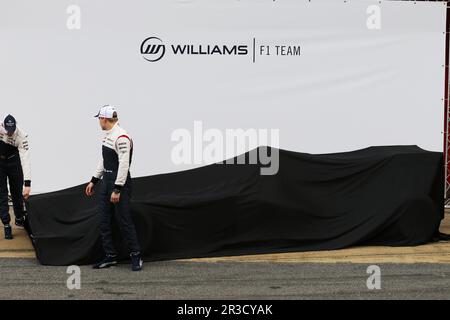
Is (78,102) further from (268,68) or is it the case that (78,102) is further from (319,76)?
(319,76)

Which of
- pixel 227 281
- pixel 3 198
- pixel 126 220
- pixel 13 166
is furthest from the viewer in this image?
pixel 13 166

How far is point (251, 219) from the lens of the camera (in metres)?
6.94

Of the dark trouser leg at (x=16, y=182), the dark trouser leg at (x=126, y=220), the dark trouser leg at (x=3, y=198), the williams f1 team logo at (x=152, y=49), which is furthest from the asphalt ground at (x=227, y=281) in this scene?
the williams f1 team logo at (x=152, y=49)

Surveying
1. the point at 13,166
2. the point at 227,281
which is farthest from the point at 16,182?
the point at 227,281

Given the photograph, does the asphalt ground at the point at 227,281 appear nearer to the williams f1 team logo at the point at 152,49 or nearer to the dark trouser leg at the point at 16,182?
the dark trouser leg at the point at 16,182

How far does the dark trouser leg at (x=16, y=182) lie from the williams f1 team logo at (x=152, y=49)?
2.33 m

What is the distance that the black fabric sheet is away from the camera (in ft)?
21.6

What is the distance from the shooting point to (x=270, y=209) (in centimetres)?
696

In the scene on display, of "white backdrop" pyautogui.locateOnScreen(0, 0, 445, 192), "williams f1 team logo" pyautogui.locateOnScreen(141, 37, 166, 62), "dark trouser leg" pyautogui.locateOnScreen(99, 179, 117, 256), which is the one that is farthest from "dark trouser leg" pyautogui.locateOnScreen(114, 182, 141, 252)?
"williams f1 team logo" pyautogui.locateOnScreen(141, 37, 166, 62)

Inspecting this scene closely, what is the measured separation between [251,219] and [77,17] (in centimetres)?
398

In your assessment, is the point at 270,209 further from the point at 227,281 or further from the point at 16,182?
the point at 16,182

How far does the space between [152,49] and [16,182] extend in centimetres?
263

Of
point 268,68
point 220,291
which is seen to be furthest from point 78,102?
point 220,291

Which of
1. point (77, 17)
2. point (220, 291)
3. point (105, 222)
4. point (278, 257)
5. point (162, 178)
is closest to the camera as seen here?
point (220, 291)
